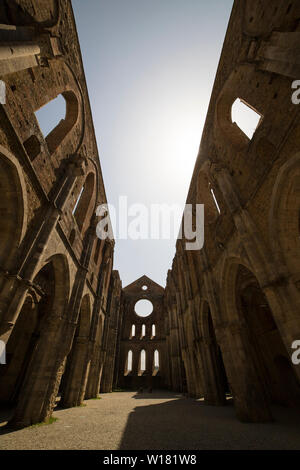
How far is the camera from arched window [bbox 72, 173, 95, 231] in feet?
38.1

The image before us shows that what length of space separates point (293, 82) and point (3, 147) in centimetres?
825

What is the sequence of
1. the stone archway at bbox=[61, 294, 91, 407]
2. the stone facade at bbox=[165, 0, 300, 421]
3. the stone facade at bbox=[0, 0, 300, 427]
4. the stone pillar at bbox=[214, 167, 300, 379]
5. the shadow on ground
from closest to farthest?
the shadow on ground
the stone pillar at bbox=[214, 167, 300, 379]
the stone facade at bbox=[0, 0, 300, 427]
the stone facade at bbox=[165, 0, 300, 421]
the stone archway at bbox=[61, 294, 91, 407]

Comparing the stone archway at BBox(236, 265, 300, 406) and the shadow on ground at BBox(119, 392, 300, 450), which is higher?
the stone archway at BBox(236, 265, 300, 406)

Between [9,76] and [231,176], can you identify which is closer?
[9,76]

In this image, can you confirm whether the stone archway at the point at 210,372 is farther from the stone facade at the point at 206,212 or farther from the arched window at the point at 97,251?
the arched window at the point at 97,251

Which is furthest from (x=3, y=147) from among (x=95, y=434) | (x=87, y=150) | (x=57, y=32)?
(x=95, y=434)

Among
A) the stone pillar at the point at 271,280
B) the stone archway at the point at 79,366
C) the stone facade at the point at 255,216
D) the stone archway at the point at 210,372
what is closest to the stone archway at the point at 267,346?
the stone facade at the point at 255,216

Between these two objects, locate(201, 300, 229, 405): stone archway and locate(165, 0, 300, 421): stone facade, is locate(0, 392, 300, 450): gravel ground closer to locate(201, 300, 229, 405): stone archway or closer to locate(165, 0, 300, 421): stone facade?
locate(165, 0, 300, 421): stone facade

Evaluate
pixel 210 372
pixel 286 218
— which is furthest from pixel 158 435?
pixel 286 218

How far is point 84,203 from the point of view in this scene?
12.4 m

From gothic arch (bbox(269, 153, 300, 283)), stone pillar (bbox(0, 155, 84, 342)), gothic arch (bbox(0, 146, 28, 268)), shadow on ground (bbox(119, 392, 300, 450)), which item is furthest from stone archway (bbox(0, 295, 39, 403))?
gothic arch (bbox(269, 153, 300, 283))

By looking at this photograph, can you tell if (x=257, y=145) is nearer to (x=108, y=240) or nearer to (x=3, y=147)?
(x=3, y=147)

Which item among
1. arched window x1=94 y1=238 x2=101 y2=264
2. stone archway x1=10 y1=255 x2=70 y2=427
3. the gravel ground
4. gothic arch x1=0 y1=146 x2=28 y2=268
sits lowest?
the gravel ground

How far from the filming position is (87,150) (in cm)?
1135
